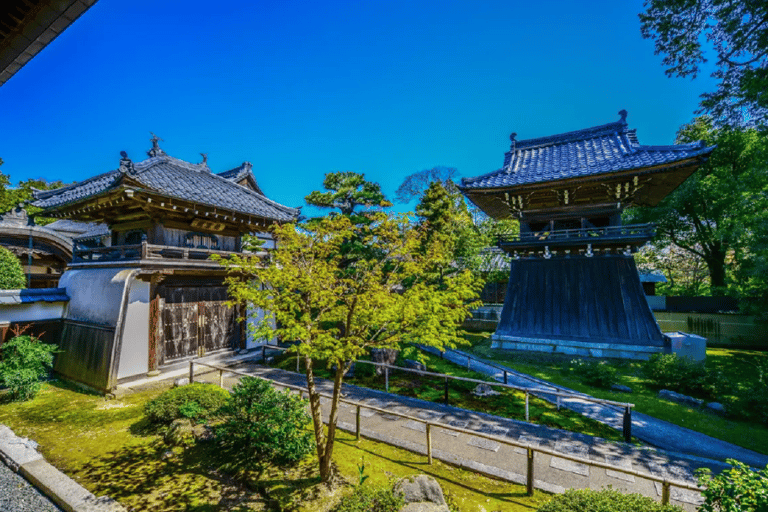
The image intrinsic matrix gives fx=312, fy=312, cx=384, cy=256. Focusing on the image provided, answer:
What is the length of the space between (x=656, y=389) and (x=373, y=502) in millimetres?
11156

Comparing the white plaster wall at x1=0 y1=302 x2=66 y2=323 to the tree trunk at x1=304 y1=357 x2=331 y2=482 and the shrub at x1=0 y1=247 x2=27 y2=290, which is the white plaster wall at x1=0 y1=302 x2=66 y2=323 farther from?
the tree trunk at x1=304 y1=357 x2=331 y2=482

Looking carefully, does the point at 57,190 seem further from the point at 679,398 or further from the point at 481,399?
the point at 679,398

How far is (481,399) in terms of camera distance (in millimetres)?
9281

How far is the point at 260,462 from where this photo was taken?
575cm

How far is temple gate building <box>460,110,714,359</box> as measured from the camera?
44.9ft

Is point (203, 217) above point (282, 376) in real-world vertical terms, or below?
above

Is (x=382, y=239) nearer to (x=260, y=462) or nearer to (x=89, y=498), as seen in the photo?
(x=260, y=462)

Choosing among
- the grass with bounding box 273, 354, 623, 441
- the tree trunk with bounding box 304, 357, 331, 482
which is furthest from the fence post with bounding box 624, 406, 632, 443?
the tree trunk with bounding box 304, 357, 331, 482

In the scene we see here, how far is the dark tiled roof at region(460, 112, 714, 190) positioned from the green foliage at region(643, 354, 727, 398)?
24.9 feet

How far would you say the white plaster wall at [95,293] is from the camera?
10027mm

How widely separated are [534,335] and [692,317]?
42.0ft

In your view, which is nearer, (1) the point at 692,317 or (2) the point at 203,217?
(2) the point at 203,217

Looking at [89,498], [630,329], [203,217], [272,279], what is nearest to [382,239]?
[272,279]

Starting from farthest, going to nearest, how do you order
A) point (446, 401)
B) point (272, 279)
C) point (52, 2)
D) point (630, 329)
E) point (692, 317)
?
point (692, 317), point (630, 329), point (446, 401), point (272, 279), point (52, 2)
